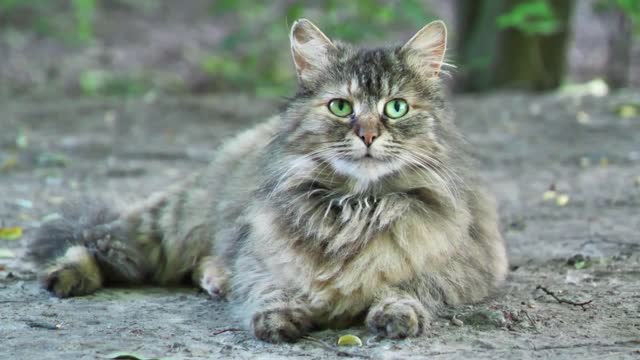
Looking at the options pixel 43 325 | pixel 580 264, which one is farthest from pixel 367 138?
pixel 580 264

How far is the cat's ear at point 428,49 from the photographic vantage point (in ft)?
14.2

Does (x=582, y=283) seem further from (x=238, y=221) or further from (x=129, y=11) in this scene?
A: (x=129, y=11)

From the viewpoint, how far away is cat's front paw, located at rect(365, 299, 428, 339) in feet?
12.7

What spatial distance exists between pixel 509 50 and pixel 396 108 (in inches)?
307

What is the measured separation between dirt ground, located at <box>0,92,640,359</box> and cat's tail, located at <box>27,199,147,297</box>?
0.33 ft

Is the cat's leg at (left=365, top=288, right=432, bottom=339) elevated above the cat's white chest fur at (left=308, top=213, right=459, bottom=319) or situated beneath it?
situated beneath

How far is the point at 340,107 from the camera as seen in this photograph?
411 cm

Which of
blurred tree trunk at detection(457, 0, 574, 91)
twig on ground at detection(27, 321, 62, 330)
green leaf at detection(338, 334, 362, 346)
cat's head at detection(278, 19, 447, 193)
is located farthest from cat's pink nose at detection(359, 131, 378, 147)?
blurred tree trunk at detection(457, 0, 574, 91)

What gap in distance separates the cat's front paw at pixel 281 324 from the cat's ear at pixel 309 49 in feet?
3.31

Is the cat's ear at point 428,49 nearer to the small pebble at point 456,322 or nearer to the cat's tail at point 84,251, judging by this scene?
the small pebble at point 456,322

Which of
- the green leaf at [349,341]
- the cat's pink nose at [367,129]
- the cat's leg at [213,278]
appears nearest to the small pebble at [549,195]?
the cat's leg at [213,278]

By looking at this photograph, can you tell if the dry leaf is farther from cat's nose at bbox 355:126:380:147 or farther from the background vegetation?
the background vegetation

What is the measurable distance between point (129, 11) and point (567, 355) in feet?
46.3

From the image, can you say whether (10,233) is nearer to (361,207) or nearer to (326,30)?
(361,207)
